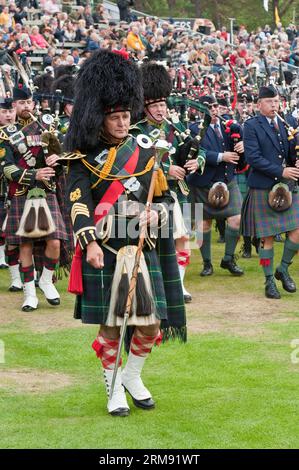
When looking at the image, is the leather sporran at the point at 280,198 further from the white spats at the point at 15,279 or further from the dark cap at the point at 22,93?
the white spats at the point at 15,279

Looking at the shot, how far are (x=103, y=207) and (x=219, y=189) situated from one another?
180 inches

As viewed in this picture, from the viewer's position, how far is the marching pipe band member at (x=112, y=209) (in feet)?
17.5

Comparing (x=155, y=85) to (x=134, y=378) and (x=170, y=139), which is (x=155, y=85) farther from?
(x=134, y=378)

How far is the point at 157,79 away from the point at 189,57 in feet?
44.0

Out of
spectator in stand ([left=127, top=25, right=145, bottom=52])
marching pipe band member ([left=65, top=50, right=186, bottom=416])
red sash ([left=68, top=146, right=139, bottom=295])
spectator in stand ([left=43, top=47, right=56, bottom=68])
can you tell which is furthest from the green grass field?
spectator in stand ([left=127, top=25, right=145, bottom=52])

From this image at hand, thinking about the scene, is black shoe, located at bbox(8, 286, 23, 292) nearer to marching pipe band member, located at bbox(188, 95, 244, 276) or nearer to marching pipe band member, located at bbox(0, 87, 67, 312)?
marching pipe band member, located at bbox(0, 87, 67, 312)

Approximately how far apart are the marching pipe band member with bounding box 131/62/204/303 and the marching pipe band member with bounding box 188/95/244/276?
3.81 ft

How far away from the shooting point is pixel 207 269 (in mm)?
10211

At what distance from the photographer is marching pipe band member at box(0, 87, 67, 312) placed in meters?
8.43

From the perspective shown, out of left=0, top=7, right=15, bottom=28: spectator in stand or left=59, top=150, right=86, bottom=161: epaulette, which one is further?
left=0, top=7, right=15, bottom=28: spectator in stand

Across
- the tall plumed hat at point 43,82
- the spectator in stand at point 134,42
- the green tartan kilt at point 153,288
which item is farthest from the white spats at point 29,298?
the spectator in stand at point 134,42
